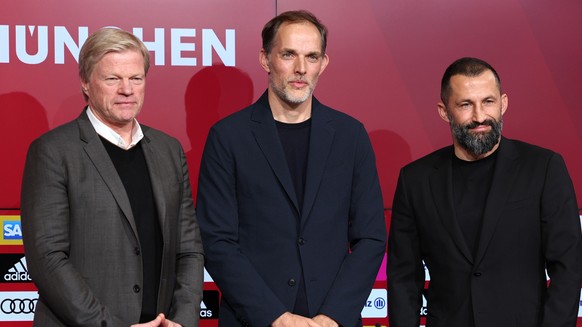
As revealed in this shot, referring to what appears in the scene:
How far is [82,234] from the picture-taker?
108 inches

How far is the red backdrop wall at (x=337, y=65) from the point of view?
12.9ft

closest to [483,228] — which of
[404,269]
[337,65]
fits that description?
[404,269]

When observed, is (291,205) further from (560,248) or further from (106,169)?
(560,248)

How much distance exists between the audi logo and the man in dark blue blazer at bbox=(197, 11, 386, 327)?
1318 millimetres

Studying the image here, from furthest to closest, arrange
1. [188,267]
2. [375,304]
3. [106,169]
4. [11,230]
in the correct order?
[375,304] → [11,230] → [188,267] → [106,169]

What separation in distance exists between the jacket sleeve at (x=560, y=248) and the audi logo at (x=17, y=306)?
243 cm

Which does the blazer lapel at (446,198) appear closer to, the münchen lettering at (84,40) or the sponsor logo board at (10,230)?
the münchen lettering at (84,40)

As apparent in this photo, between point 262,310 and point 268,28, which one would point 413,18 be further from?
point 262,310

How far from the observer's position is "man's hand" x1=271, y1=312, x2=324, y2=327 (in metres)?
2.90

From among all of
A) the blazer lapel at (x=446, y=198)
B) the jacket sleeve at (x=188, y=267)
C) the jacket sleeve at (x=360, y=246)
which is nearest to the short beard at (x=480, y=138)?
the blazer lapel at (x=446, y=198)

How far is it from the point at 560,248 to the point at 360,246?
29.7 inches

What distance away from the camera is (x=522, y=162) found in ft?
10.5

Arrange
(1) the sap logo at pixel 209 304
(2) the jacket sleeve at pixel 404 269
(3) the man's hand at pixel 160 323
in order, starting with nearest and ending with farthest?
(3) the man's hand at pixel 160 323
(2) the jacket sleeve at pixel 404 269
(1) the sap logo at pixel 209 304

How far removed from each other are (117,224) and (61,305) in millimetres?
326
